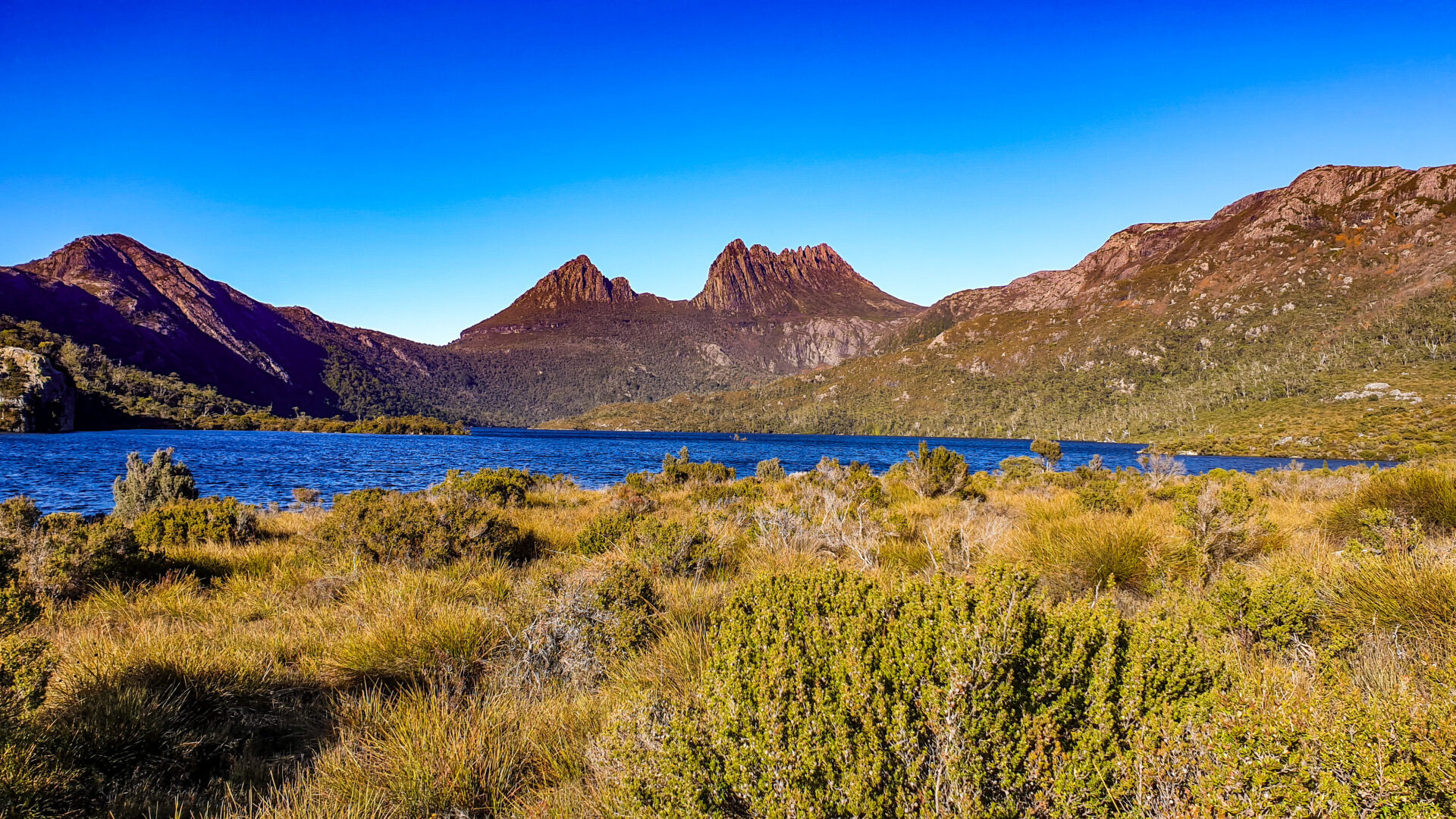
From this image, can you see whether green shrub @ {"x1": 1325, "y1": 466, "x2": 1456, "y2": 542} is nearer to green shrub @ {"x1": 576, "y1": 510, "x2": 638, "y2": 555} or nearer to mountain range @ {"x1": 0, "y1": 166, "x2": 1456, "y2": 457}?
green shrub @ {"x1": 576, "y1": 510, "x2": 638, "y2": 555}

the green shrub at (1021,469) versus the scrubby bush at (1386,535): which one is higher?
the scrubby bush at (1386,535)

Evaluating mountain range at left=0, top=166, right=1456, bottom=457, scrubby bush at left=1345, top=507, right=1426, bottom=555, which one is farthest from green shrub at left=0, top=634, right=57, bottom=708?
mountain range at left=0, top=166, right=1456, bottom=457

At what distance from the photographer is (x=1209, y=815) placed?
1.57 m

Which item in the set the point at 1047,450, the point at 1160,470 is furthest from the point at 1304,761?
the point at 1047,450

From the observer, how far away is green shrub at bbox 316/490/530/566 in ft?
24.1

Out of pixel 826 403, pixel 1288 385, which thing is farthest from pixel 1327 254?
pixel 826 403

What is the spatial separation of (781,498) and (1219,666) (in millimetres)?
10464

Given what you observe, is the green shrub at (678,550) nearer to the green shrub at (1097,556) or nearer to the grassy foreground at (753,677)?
the grassy foreground at (753,677)

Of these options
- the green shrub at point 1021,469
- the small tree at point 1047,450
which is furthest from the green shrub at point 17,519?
the small tree at point 1047,450

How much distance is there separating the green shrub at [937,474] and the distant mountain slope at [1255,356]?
5602 centimetres

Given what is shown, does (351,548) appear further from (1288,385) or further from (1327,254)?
(1327,254)

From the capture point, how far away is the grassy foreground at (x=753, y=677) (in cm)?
187

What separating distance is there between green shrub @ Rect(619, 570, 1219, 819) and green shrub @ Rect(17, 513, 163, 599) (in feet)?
24.6

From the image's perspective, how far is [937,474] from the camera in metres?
16.1
